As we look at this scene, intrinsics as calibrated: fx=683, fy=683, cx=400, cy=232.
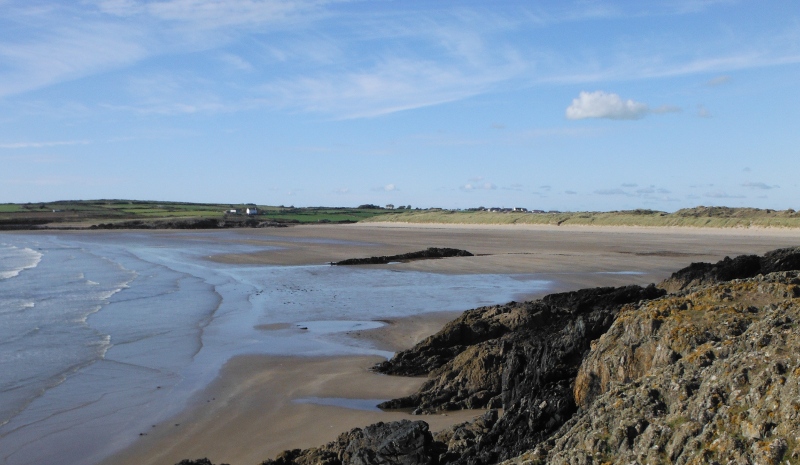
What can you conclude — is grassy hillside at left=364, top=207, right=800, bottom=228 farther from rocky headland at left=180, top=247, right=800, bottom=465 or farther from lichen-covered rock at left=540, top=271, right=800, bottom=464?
lichen-covered rock at left=540, top=271, right=800, bottom=464

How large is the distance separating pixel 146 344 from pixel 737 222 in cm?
5676

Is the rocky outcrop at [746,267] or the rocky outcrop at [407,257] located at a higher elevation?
the rocky outcrop at [746,267]

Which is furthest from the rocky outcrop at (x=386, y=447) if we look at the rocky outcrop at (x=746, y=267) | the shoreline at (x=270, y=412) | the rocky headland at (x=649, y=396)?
the rocky outcrop at (x=746, y=267)

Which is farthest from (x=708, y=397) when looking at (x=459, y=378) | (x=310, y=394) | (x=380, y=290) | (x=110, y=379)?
(x=380, y=290)

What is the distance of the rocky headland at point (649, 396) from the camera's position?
3551 millimetres

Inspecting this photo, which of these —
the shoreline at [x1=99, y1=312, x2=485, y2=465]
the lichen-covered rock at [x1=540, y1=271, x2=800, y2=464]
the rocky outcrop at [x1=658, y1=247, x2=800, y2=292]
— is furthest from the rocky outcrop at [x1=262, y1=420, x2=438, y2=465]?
the rocky outcrop at [x1=658, y1=247, x2=800, y2=292]

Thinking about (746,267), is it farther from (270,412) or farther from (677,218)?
(677,218)

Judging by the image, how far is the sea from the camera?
9.56 metres

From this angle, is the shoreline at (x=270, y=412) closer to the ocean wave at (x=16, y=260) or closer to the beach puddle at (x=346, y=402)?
the beach puddle at (x=346, y=402)

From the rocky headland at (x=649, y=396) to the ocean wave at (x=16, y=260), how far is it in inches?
1084

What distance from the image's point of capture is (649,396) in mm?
4188

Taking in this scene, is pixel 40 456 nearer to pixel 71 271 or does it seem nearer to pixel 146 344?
pixel 146 344

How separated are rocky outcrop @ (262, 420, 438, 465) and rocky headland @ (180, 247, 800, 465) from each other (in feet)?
0.04

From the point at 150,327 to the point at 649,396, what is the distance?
47.6 feet
